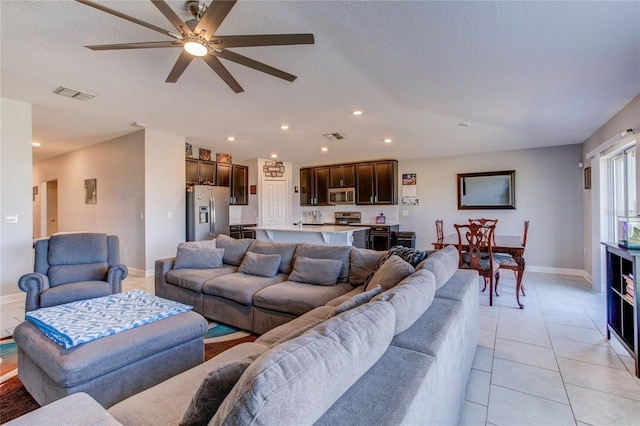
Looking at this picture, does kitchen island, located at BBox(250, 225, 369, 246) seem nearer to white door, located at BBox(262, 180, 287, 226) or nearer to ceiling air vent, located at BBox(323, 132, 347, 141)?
ceiling air vent, located at BBox(323, 132, 347, 141)

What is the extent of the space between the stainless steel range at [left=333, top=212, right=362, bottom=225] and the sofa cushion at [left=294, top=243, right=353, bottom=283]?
457 cm

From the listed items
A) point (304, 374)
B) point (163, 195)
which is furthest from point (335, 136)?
point (304, 374)

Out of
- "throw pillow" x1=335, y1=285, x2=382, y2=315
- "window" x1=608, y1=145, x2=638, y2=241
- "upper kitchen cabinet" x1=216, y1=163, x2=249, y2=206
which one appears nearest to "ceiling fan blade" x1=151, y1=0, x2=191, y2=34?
"throw pillow" x1=335, y1=285, x2=382, y2=315

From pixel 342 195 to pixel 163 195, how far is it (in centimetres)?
416

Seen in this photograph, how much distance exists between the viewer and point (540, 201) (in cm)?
590

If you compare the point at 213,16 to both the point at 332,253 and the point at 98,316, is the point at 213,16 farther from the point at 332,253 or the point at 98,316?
the point at 332,253

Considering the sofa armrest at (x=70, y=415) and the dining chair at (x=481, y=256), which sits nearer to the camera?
the sofa armrest at (x=70, y=415)

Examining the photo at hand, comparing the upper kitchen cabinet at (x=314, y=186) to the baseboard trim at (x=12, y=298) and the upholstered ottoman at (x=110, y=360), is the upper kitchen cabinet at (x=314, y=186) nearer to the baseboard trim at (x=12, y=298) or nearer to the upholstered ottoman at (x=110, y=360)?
the baseboard trim at (x=12, y=298)

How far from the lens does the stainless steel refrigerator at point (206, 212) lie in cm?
570

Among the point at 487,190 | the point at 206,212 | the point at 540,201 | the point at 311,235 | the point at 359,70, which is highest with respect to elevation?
the point at 359,70

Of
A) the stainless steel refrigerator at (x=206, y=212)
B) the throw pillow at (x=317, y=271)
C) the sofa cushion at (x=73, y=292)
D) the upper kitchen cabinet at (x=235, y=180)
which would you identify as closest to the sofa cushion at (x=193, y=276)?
the sofa cushion at (x=73, y=292)

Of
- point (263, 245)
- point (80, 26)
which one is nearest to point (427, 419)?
point (263, 245)

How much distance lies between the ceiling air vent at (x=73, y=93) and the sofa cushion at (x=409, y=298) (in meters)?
3.99

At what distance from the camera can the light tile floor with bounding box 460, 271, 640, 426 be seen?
5.89 feet
